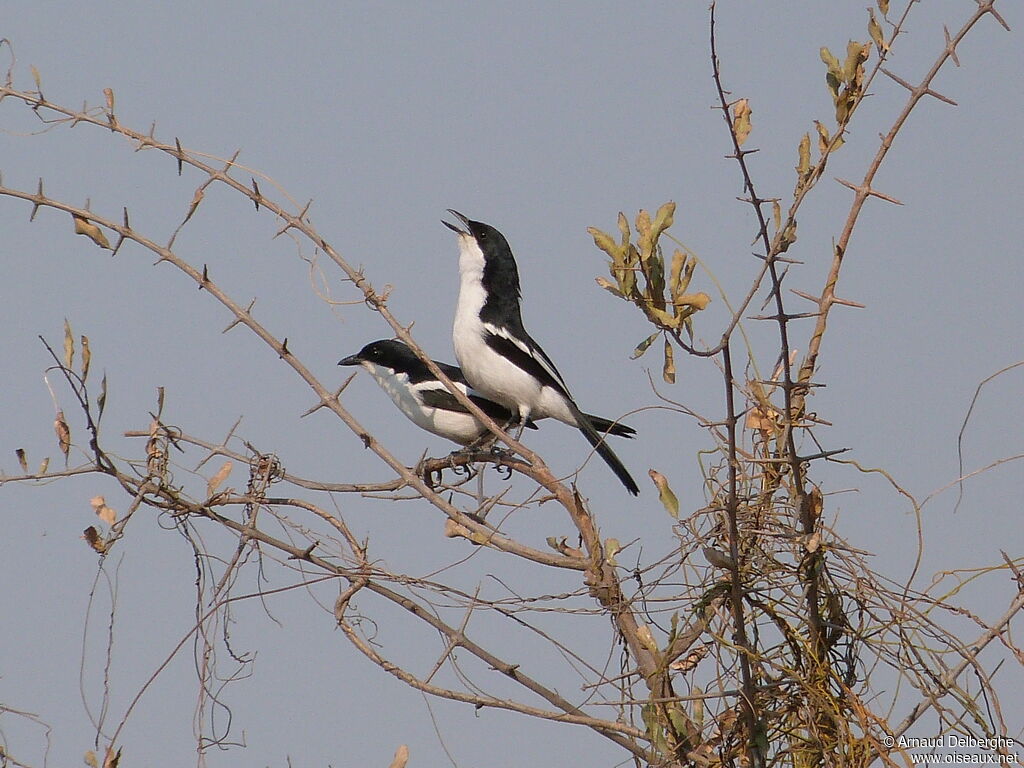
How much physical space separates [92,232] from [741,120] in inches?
83.5

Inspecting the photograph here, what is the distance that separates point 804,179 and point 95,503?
2.24 meters

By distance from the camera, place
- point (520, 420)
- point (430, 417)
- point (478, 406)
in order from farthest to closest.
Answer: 1. point (430, 417)
2. point (478, 406)
3. point (520, 420)

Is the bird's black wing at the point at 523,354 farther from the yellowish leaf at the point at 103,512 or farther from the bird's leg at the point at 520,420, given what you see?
the yellowish leaf at the point at 103,512

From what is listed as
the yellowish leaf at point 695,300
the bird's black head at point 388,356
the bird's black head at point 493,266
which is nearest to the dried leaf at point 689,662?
the yellowish leaf at point 695,300

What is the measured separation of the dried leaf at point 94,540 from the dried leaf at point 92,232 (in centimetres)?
91

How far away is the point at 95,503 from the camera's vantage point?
149 inches

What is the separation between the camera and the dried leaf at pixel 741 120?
3.05m

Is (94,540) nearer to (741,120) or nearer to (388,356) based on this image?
(741,120)

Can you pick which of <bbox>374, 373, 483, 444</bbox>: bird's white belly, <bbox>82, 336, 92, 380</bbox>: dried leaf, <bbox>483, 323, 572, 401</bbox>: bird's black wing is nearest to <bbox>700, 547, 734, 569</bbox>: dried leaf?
<bbox>82, 336, 92, 380</bbox>: dried leaf

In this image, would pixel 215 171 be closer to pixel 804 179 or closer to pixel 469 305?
pixel 804 179

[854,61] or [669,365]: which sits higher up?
[854,61]

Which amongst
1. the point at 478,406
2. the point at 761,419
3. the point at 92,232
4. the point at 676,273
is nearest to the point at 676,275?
the point at 676,273

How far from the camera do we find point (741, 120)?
308 centimetres

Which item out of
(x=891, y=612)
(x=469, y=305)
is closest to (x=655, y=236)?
(x=891, y=612)
